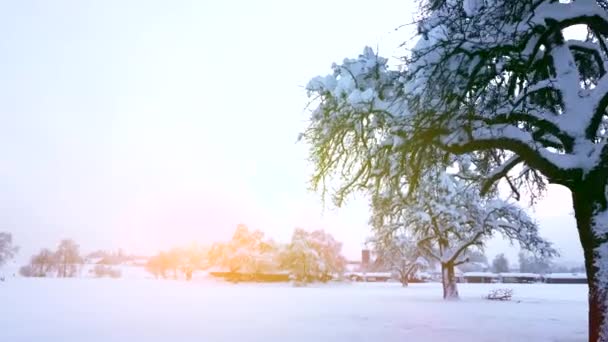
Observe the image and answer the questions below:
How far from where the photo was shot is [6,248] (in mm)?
96312

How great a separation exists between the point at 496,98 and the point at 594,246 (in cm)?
366

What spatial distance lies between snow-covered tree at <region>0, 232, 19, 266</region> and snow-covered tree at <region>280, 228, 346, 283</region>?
6606 cm

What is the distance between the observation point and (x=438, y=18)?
9.84 meters

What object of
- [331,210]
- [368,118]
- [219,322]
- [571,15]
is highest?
[571,15]

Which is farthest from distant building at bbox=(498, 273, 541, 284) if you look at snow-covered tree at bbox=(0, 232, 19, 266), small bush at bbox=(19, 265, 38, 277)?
small bush at bbox=(19, 265, 38, 277)

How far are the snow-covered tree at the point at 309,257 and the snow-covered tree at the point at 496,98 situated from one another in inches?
2119

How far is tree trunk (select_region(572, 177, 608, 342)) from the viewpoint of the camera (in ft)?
28.8

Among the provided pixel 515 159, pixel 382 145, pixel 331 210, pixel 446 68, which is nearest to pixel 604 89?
pixel 515 159

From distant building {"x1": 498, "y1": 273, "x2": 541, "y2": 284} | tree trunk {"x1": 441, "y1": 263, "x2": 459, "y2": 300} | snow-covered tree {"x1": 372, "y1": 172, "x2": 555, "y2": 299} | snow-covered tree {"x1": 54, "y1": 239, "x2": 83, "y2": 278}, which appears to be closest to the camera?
snow-covered tree {"x1": 372, "y1": 172, "x2": 555, "y2": 299}

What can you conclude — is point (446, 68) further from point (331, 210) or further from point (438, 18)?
point (331, 210)

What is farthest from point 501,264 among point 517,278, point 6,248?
point 6,248

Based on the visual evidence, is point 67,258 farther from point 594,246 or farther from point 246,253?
point 594,246

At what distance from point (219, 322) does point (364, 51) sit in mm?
10253

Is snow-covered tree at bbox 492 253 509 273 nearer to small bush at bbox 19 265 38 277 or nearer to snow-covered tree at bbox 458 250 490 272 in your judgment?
snow-covered tree at bbox 458 250 490 272
